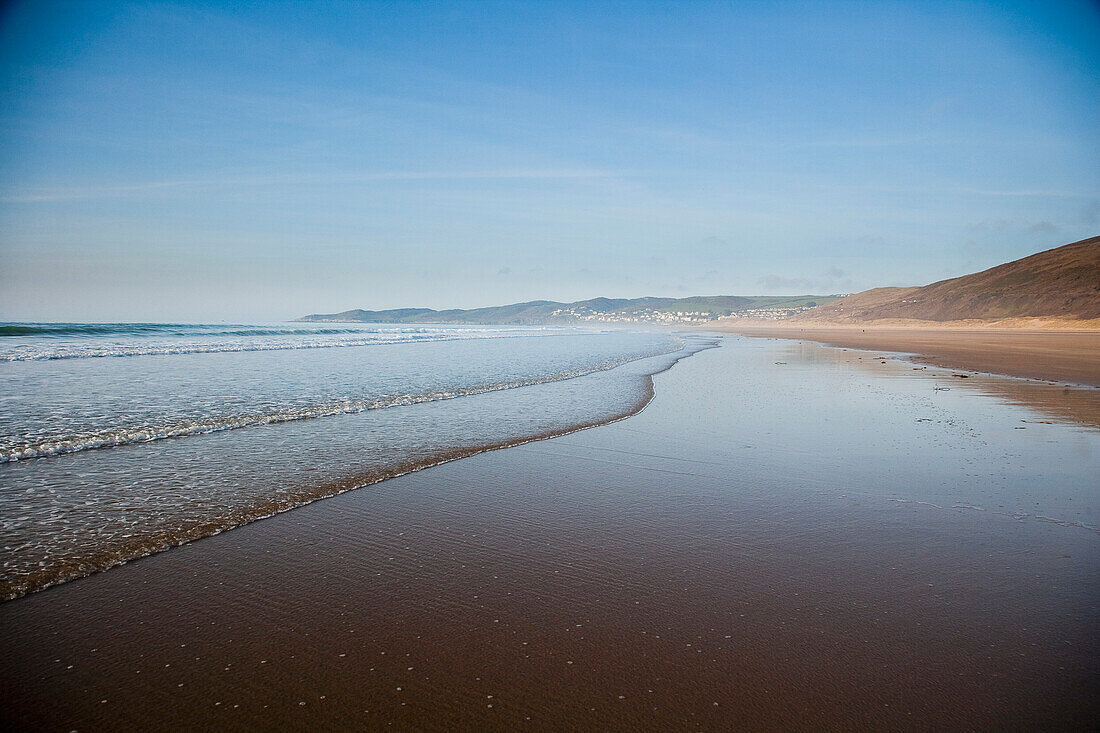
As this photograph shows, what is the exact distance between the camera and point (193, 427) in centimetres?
893

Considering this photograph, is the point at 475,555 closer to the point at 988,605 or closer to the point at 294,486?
the point at 294,486

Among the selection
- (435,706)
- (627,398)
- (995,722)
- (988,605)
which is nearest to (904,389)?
(627,398)

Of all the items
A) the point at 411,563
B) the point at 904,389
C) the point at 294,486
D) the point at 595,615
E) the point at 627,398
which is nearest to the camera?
the point at 595,615

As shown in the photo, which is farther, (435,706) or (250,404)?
(250,404)

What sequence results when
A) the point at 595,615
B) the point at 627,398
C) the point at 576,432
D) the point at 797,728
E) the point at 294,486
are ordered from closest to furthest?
the point at 797,728 < the point at 595,615 < the point at 294,486 < the point at 576,432 < the point at 627,398

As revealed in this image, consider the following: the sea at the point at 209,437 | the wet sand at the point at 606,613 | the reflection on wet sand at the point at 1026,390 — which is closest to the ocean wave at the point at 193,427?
the sea at the point at 209,437

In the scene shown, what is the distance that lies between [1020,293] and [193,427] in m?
98.2

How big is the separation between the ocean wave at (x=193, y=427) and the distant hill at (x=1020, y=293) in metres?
76.1

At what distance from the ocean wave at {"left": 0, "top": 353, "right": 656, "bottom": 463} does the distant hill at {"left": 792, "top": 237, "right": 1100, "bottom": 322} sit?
250 feet

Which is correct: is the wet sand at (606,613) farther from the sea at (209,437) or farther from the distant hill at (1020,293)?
the distant hill at (1020,293)

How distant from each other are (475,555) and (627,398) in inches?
366

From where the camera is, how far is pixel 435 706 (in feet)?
8.73

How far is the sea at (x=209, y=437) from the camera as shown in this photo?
4855 mm

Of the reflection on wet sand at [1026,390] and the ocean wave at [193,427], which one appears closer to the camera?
the ocean wave at [193,427]
